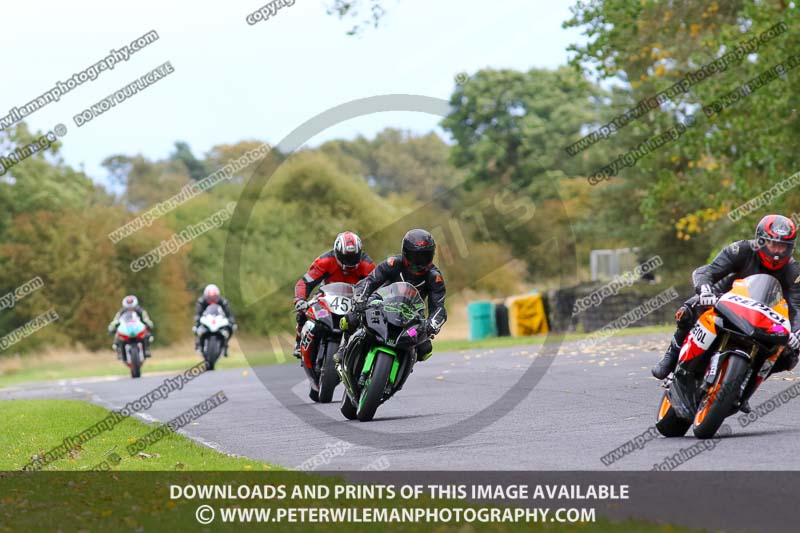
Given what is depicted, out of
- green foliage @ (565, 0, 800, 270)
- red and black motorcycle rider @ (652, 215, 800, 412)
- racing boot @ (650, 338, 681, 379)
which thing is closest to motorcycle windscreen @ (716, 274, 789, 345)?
red and black motorcycle rider @ (652, 215, 800, 412)

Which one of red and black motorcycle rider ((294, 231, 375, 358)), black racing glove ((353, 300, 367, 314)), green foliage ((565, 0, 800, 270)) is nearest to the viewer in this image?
black racing glove ((353, 300, 367, 314))

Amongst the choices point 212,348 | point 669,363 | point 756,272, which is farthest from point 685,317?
point 212,348

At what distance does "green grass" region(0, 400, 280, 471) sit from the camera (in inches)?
435

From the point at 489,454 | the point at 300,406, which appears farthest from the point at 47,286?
the point at 489,454

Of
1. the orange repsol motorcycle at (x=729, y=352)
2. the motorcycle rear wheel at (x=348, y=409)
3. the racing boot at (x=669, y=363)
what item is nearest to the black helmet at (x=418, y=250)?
the motorcycle rear wheel at (x=348, y=409)

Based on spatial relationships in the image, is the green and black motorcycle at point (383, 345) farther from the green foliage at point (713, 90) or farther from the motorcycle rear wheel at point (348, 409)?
the green foliage at point (713, 90)

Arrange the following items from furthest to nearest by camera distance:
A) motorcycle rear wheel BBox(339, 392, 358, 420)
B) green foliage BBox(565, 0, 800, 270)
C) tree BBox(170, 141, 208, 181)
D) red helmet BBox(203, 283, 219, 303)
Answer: tree BBox(170, 141, 208, 181) < red helmet BBox(203, 283, 219, 303) < green foliage BBox(565, 0, 800, 270) < motorcycle rear wheel BBox(339, 392, 358, 420)

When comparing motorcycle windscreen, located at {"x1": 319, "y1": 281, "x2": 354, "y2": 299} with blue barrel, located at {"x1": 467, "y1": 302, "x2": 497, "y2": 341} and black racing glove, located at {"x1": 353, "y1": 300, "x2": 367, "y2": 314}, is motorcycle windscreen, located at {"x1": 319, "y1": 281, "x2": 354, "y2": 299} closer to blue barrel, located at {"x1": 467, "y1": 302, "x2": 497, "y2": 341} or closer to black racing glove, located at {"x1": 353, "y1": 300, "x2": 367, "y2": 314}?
black racing glove, located at {"x1": 353, "y1": 300, "x2": 367, "y2": 314}

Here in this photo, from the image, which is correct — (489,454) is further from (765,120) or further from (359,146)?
(359,146)

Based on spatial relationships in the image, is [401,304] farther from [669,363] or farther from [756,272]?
[756,272]

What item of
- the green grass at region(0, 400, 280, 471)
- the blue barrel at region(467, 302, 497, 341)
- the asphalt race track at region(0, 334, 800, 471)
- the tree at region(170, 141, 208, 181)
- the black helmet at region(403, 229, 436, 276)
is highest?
the tree at region(170, 141, 208, 181)

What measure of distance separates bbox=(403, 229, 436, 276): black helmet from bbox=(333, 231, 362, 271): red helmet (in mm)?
2267

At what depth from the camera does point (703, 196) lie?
31.7 meters

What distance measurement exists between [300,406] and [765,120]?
15086mm
